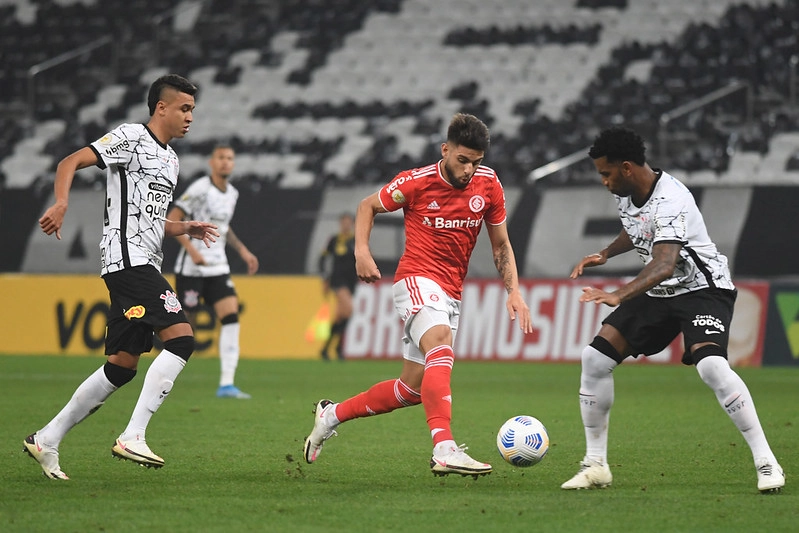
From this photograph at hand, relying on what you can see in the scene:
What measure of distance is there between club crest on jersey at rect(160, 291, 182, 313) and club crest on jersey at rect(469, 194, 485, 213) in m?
1.75

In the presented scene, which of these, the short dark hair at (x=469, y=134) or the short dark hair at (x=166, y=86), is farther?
the short dark hair at (x=166, y=86)

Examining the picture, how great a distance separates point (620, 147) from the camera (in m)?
6.60

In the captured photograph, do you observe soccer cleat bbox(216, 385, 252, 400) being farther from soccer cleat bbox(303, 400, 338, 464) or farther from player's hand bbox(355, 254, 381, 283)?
player's hand bbox(355, 254, 381, 283)

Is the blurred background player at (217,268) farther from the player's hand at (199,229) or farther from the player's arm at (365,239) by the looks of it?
the player's arm at (365,239)

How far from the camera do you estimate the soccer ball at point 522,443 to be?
6.89 m

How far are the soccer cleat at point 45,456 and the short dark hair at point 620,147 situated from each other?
3.43 meters

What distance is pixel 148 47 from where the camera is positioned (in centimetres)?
2992

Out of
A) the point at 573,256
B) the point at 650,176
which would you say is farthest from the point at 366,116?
the point at 650,176

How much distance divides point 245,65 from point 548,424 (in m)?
20.3

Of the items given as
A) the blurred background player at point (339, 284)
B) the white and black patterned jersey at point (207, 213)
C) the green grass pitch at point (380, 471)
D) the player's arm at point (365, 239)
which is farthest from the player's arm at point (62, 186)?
the blurred background player at point (339, 284)

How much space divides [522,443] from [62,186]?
285 cm

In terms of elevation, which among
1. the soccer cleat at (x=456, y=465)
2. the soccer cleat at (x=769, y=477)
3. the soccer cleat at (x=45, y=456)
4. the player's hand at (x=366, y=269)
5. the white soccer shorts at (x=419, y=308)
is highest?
the player's hand at (x=366, y=269)

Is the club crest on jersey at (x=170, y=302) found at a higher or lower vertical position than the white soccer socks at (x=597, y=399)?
higher

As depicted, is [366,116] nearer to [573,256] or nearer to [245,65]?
[245,65]
